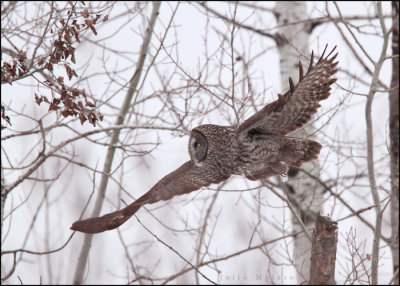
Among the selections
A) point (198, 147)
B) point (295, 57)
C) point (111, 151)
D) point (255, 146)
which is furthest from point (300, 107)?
point (295, 57)

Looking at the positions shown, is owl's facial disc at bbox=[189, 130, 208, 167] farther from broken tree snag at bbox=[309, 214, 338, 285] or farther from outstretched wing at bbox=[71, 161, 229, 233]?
broken tree snag at bbox=[309, 214, 338, 285]

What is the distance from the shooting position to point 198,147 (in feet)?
20.0

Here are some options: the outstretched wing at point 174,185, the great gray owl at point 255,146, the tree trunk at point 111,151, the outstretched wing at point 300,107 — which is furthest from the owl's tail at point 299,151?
the tree trunk at point 111,151

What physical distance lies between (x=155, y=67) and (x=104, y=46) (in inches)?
27.0

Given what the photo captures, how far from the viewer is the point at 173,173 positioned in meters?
5.88

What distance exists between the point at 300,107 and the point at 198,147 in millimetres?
1127

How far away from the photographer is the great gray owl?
5586 mm

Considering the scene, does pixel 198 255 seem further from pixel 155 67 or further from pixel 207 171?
pixel 155 67

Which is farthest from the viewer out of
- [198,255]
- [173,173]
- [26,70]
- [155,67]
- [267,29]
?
[267,29]

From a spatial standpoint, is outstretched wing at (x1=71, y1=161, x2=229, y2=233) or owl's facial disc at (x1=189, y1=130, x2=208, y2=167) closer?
outstretched wing at (x1=71, y1=161, x2=229, y2=233)

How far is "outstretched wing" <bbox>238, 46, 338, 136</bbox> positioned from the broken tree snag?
207cm

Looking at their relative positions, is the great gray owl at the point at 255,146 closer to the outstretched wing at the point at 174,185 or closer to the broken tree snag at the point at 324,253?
the outstretched wing at the point at 174,185

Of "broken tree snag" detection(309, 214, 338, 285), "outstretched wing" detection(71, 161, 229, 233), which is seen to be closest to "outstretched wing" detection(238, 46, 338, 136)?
"outstretched wing" detection(71, 161, 229, 233)

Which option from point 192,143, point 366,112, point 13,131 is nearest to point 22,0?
point 13,131
